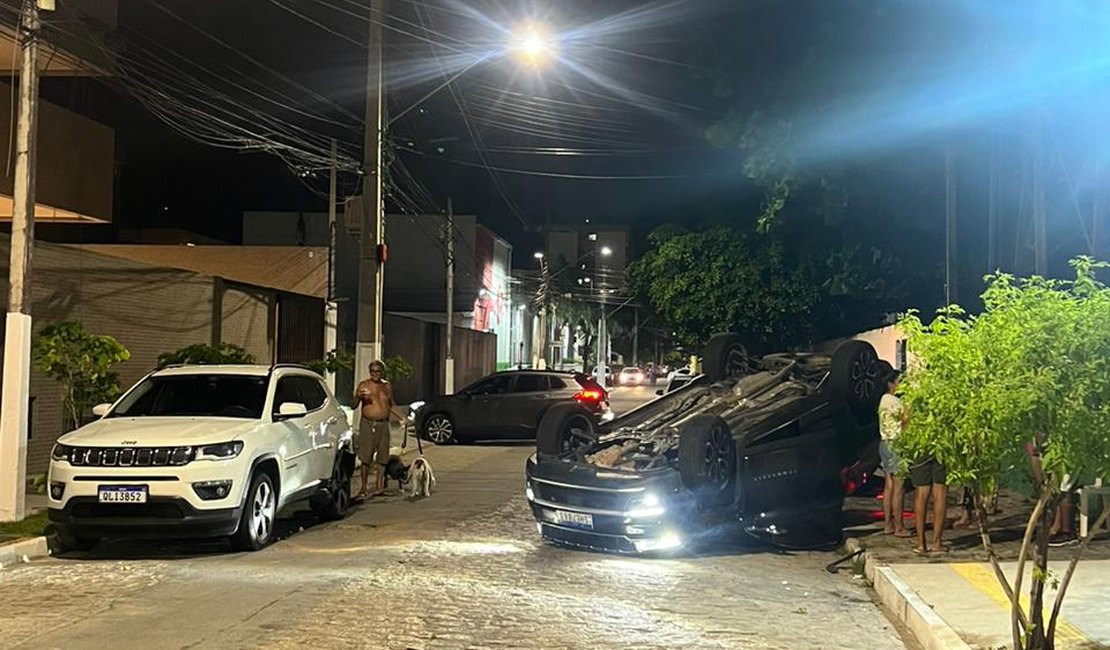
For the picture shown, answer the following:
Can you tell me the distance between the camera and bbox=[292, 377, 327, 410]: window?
1163cm

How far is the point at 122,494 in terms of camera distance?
357 inches

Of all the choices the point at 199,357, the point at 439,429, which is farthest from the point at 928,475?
the point at 439,429

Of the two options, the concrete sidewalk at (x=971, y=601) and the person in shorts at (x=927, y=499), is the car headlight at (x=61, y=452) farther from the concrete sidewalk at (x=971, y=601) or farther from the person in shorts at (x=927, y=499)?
the person in shorts at (x=927, y=499)

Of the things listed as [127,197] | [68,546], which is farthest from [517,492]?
[127,197]

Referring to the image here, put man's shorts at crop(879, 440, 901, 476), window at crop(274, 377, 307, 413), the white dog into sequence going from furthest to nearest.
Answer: the white dog
window at crop(274, 377, 307, 413)
man's shorts at crop(879, 440, 901, 476)

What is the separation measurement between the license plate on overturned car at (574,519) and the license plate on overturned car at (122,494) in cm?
374

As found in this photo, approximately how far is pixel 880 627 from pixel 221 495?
567 centimetres

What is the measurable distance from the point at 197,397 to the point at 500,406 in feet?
39.0

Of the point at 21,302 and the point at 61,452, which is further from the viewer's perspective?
the point at 21,302

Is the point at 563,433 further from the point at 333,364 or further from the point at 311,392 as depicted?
the point at 333,364

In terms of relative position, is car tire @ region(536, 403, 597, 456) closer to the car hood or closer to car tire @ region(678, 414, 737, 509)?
car tire @ region(678, 414, 737, 509)

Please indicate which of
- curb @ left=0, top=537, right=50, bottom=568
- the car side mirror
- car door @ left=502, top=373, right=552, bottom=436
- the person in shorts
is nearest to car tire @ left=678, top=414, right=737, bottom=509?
the person in shorts

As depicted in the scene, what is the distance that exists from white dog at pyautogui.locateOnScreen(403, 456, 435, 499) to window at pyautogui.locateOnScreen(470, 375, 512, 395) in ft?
28.4

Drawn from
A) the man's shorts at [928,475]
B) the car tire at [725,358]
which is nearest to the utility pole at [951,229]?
the car tire at [725,358]
